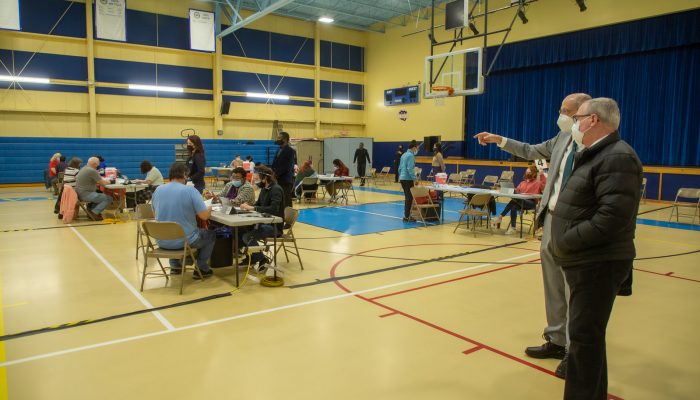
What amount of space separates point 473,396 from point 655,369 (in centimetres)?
146

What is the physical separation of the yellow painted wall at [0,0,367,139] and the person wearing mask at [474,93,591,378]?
58.2 feet

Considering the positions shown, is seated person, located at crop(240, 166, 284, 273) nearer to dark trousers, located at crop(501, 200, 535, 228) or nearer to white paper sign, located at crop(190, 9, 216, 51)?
dark trousers, located at crop(501, 200, 535, 228)

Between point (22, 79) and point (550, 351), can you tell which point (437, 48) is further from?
point (550, 351)

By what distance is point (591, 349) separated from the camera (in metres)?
2.25

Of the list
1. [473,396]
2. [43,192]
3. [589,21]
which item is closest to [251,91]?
[43,192]

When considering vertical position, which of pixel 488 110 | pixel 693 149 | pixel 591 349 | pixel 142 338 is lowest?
pixel 142 338

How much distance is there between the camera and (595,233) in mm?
2143

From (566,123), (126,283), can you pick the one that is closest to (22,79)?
(126,283)

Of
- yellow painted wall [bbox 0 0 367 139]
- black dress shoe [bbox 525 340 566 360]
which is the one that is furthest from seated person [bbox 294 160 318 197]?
black dress shoe [bbox 525 340 566 360]

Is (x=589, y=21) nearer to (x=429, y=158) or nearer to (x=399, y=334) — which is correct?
(x=429, y=158)

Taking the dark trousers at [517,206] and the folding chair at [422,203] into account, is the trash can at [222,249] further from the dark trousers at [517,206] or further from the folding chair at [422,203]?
the dark trousers at [517,206]

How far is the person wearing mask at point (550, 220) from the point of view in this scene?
3111mm

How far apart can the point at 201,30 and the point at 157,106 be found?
349cm

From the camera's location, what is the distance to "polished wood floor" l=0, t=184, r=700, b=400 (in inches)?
121
